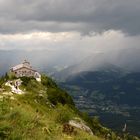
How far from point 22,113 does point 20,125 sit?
1.69 meters

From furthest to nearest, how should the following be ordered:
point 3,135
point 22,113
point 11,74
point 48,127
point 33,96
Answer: point 11,74, point 33,96, point 48,127, point 22,113, point 3,135

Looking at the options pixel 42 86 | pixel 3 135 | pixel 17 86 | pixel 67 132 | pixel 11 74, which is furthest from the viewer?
pixel 11 74

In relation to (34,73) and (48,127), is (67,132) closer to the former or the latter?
(48,127)

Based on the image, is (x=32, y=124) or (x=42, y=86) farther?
(x=42, y=86)

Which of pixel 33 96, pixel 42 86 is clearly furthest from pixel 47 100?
pixel 42 86

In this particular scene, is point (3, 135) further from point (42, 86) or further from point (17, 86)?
point (42, 86)

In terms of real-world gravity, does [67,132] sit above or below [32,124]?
below

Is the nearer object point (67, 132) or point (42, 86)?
point (67, 132)

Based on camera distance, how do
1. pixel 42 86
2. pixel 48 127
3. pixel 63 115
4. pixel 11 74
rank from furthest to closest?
pixel 11 74
pixel 42 86
pixel 63 115
pixel 48 127

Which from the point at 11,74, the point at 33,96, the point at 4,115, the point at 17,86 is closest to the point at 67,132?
the point at 4,115

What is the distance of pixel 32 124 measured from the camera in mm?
18656

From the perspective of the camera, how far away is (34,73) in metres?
177

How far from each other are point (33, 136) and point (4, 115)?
1928 mm

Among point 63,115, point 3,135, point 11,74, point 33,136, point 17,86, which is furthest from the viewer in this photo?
point 11,74
